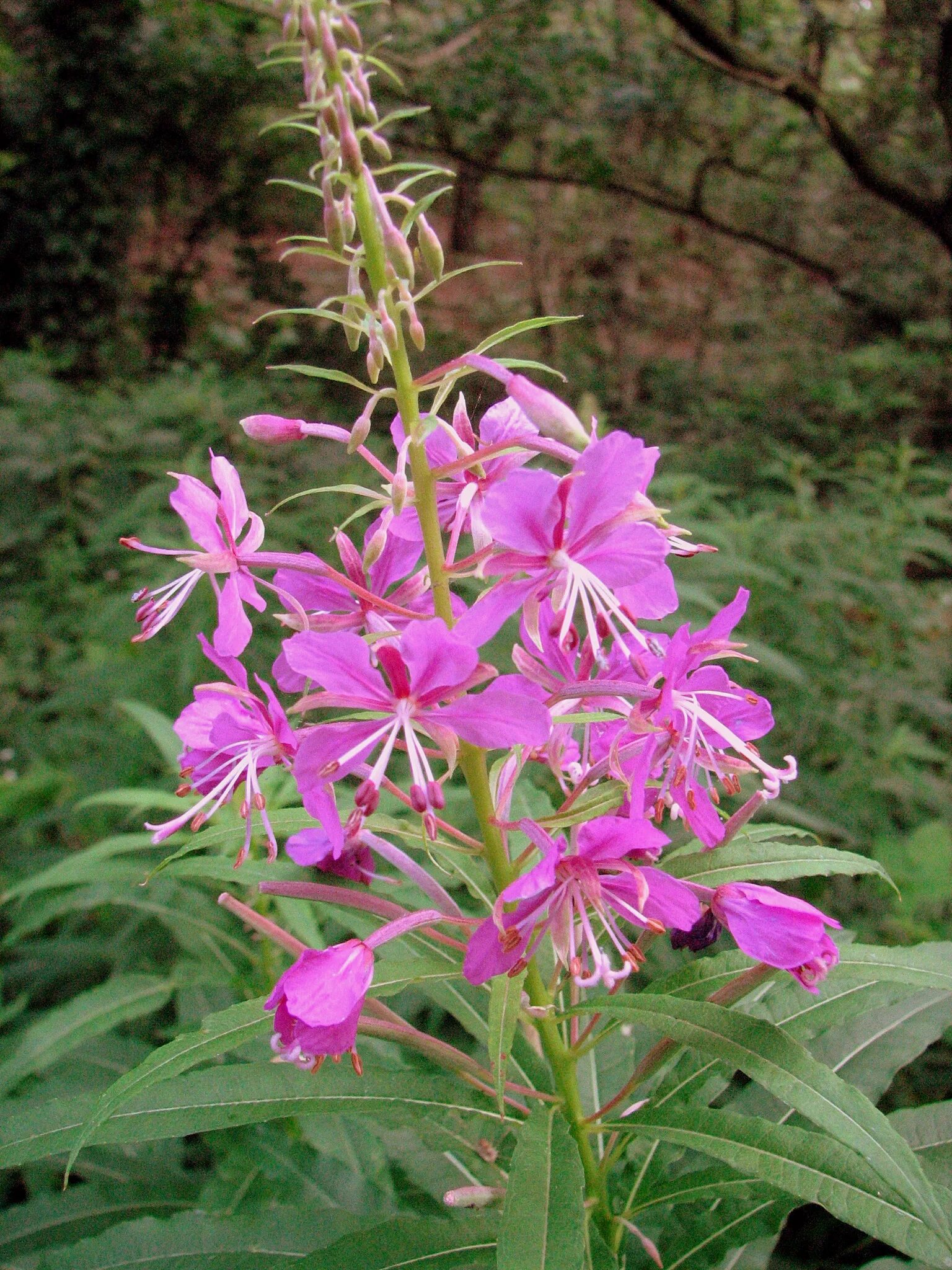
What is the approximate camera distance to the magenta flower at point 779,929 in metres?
1.04

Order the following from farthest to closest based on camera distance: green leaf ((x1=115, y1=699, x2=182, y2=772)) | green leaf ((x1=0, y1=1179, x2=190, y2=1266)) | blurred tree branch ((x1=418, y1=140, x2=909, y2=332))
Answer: blurred tree branch ((x1=418, y1=140, x2=909, y2=332))
green leaf ((x1=115, y1=699, x2=182, y2=772))
green leaf ((x1=0, y1=1179, x2=190, y2=1266))

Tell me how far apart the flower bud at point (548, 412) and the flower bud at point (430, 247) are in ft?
0.55

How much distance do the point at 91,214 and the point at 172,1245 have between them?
958 centimetres

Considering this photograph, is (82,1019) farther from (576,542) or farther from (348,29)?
(348,29)

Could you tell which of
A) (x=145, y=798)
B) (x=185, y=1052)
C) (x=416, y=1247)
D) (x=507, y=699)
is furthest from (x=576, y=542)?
(x=145, y=798)

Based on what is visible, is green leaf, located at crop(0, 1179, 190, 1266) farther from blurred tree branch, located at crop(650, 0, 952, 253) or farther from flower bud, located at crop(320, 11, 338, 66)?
→ blurred tree branch, located at crop(650, 0, 952, 253)

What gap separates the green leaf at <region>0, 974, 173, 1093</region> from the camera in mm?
1964

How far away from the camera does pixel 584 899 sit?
43.4 inches

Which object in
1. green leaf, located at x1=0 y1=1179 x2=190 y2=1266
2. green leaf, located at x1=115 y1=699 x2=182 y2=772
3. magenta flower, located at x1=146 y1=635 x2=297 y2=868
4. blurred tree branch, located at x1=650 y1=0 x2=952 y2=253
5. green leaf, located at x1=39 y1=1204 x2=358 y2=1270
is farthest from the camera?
blurred tree branch, located at x1=650 y1=0 x2=952 y2=253

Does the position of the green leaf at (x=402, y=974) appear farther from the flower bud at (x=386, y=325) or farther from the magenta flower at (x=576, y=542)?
the flower bud at (x=386, y=325)

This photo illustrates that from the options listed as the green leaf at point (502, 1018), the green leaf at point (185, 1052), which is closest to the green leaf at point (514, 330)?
the green leaf at point (502, 1018)

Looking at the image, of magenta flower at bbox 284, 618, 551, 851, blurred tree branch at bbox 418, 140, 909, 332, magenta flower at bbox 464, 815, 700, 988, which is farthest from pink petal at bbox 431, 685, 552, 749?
blurred tree branch at bbox 418, 140, 909, 332

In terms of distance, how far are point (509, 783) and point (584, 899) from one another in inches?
6.5

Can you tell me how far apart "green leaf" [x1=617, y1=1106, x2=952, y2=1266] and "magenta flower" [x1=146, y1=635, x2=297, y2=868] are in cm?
62
